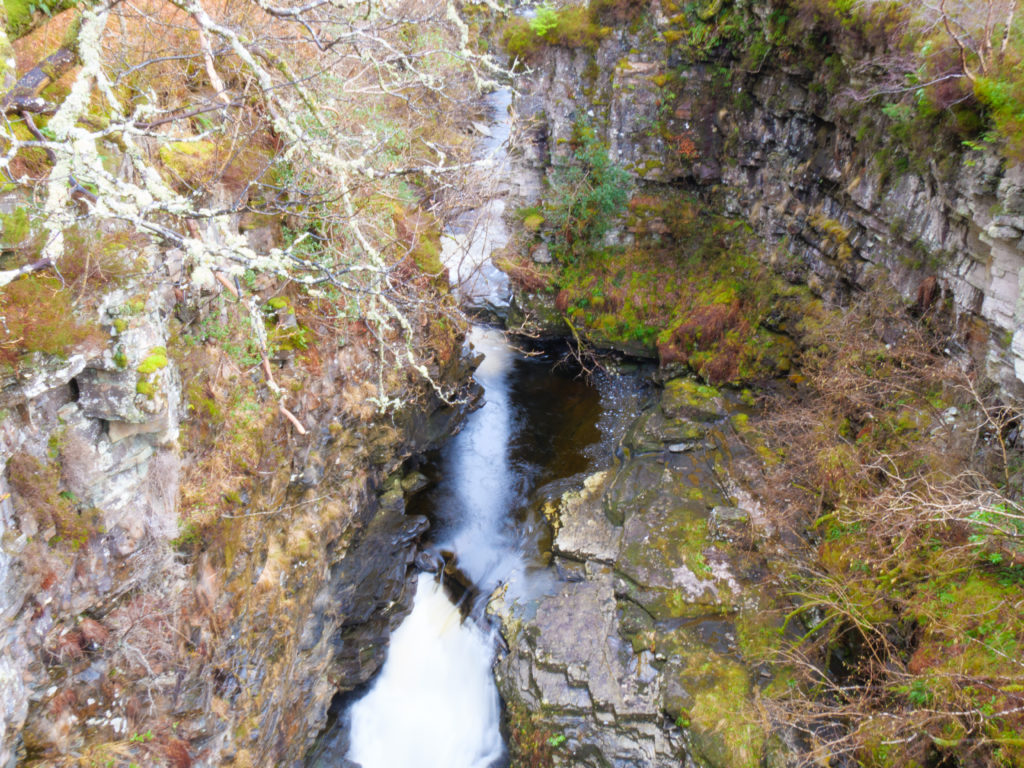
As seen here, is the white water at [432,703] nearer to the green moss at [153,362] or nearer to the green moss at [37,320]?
the green moss at [153,362]

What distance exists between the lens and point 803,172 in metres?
11.1

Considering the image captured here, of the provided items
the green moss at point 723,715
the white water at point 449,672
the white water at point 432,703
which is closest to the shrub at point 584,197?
the white water at point 449,672

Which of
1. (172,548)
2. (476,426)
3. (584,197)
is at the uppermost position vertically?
(172,548)

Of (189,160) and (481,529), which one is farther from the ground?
(189,160)

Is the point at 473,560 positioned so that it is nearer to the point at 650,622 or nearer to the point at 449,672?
the point at 449,672

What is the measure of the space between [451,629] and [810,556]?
18.8ft

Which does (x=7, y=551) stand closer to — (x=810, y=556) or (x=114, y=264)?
(x=114, y=264)

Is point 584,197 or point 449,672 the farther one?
point 584,197

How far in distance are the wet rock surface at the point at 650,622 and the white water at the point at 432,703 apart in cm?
69

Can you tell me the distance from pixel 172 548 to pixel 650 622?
6.42 m

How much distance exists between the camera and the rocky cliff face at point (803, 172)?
651 centimetres

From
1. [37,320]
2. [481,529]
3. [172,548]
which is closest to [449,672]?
[481,529]

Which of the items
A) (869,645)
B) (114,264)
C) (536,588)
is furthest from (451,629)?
(114,264)

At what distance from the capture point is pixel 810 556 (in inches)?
322
